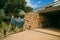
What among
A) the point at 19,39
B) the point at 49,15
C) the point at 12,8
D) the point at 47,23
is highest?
the point at 12,8

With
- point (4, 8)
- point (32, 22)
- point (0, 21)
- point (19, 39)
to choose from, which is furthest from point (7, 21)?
point (19, 39)

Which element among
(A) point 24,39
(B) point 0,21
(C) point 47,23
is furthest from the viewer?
(B) point 0,21

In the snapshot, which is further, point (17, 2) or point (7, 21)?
point (17, 2)

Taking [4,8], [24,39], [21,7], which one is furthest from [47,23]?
[4,8]

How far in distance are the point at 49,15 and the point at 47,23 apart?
964 mm

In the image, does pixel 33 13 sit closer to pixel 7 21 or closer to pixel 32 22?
pixel 32 22

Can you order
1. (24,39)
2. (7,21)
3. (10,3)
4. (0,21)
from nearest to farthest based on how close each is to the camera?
(24,39) < (0,21) < (7,21) < (10,3)

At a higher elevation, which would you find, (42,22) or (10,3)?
(10,3)

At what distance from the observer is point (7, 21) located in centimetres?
1634

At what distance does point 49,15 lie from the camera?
39.2ft

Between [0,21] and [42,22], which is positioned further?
[0,21]

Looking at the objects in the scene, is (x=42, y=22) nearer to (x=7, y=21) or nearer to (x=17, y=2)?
(x=7, y=21)

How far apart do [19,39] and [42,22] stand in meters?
4.37

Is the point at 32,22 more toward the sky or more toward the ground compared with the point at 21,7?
more toward the ground
